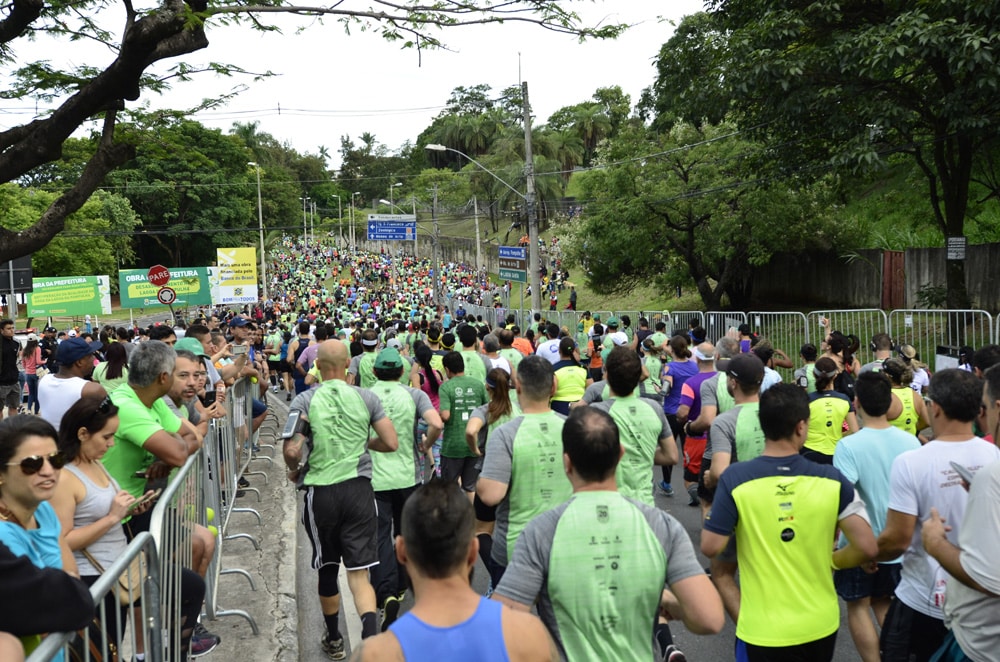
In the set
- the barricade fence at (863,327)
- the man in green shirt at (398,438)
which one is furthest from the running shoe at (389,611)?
the barricade fence at (863,327)

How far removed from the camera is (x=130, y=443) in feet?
16.6

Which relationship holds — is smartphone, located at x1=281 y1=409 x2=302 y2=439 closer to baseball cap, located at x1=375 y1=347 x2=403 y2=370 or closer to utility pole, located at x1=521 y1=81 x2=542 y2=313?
baseball cap, located at x1=375 y1=347 x2=403 y2=370

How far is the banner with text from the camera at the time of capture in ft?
127

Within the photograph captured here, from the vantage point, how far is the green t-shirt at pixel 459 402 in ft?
26.4

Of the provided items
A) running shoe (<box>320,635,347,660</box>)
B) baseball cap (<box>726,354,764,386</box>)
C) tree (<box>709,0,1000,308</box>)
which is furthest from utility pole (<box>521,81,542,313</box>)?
baseball cap (<box>726,354,764,386</box>)

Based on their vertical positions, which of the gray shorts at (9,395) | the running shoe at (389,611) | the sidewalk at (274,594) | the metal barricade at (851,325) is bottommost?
the sidewalk at (274,594)

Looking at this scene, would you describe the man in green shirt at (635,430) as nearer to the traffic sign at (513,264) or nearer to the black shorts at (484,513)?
the black shorts at (484,513)

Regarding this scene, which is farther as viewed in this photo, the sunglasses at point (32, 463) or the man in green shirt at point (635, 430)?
the man in green shirt at point (635, 430)

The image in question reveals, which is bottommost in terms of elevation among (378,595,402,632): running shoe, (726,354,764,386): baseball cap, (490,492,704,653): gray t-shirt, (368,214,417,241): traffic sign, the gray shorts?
(378,595,402,632): running shoe

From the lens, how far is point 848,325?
1762cm

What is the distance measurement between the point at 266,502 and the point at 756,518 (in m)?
7.51

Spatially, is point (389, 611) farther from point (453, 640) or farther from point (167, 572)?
point (453, 640)

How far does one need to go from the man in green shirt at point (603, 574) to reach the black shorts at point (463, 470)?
5.03 meters

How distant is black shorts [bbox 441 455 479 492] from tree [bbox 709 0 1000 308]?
33.8ft
